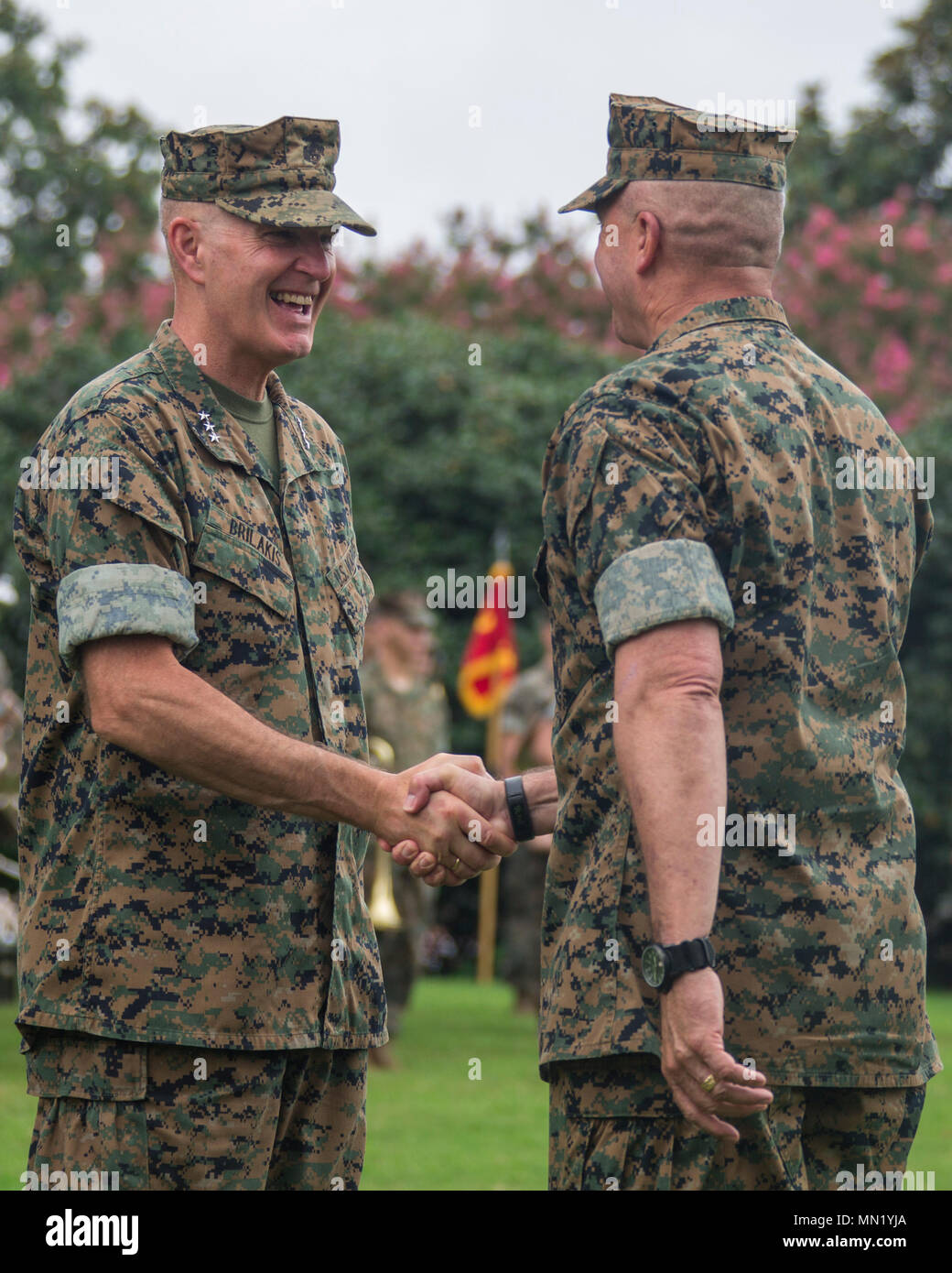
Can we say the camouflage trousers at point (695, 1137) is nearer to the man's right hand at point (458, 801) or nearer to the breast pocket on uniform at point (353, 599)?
the man's right hand at point (458, 801)

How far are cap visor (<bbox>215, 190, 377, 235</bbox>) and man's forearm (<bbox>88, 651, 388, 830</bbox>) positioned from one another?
39.9 inches

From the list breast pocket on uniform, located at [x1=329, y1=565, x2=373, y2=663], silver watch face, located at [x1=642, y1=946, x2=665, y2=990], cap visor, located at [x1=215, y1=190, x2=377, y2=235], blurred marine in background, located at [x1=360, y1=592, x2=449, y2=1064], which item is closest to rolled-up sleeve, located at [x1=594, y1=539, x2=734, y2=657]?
silver watch face, located at [x1=642, y1=946, x2=665, y2=990]

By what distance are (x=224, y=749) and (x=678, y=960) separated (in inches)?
39.7

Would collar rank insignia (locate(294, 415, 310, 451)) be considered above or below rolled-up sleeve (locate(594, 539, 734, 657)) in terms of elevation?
above

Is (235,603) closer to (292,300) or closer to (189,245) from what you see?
(292,300)

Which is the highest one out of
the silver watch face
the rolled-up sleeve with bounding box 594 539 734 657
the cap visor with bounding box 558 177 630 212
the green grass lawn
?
the cap visor with bounding box 558 177 630 212

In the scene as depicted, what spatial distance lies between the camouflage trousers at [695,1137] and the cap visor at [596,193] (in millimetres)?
1652

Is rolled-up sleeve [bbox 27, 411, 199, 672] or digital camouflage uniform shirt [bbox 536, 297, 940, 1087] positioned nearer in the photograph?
digital camouflage uniform shirt [bbox 536, 297, 940, 1087]

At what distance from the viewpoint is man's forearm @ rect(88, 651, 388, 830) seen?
10.8 feet

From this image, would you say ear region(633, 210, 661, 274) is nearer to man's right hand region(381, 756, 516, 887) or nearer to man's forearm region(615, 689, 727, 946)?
man's forearm region(615, 689, 727, 946)

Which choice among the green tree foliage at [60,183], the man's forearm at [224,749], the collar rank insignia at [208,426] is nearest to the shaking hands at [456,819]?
the man's forearm at [224,749]

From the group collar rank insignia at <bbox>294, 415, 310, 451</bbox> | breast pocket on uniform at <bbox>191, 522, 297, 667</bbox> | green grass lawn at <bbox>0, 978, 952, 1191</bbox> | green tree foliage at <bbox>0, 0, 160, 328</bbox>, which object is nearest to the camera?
breast pocket on uniform at <bbox>191, 522, 297, 667</bbox>
